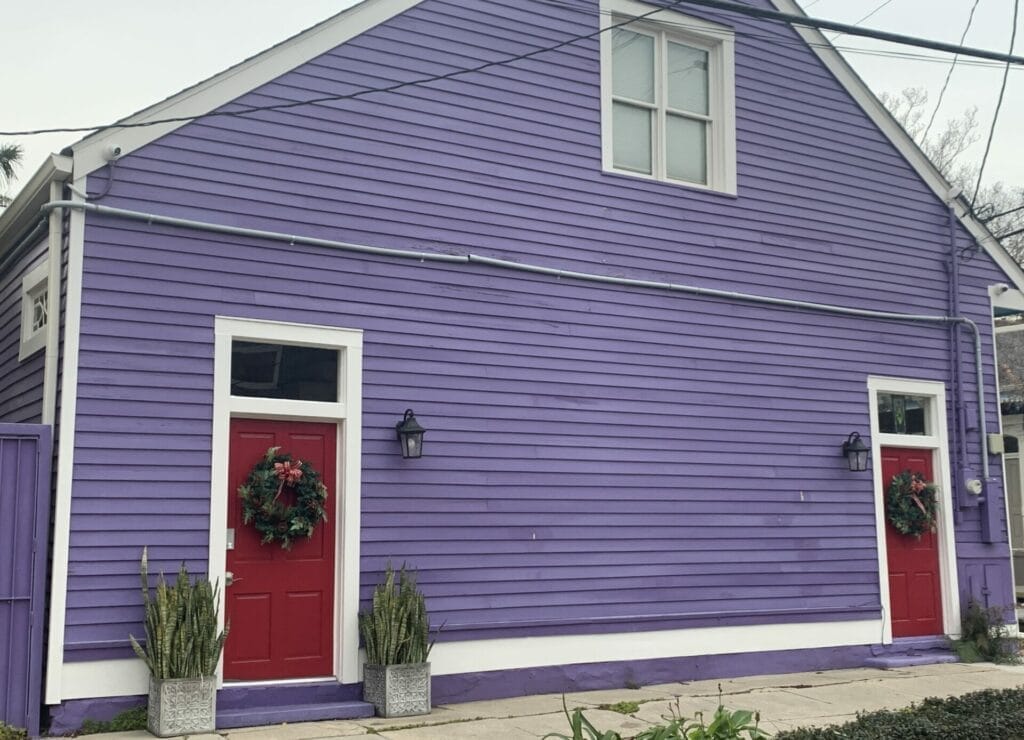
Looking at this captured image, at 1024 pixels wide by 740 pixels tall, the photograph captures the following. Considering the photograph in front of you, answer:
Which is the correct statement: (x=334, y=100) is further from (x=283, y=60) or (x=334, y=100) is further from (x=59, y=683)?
(x=59, y=683)

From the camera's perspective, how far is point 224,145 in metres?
8.06

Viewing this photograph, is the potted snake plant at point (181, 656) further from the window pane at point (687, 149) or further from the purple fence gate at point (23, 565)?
the window pane at point (687, 149)

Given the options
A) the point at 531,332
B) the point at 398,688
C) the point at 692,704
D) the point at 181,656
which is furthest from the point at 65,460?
the point at 692,704

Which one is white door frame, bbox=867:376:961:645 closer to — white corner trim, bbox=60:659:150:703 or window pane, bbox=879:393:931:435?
window pane, bbox=879:393:931:435

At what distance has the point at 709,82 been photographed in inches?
426

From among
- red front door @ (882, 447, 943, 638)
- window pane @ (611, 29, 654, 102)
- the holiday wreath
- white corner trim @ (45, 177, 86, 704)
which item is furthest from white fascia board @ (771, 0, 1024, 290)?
white corner trim @ (45, 177, 86, 704)

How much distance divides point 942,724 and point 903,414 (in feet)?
19.1

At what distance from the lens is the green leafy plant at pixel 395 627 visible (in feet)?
25.6

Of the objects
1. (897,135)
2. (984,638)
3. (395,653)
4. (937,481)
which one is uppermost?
(897,135)

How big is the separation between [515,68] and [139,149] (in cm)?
335

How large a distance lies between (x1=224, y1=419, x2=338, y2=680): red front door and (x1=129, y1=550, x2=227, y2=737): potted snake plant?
55 centimetres

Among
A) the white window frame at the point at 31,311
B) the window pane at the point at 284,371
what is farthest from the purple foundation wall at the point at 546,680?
the white window frame at the point at 31,311

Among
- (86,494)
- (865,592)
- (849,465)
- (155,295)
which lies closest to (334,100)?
(155,295)

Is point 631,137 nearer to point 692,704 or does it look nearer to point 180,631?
point 692,704
